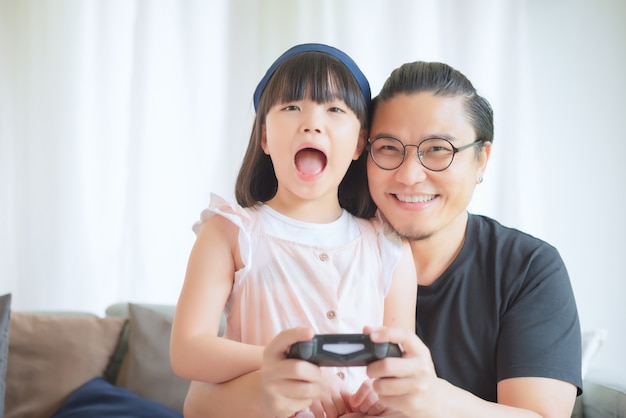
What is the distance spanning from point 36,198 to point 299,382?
2.46 m

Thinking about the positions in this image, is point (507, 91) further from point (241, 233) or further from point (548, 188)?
point (241, 233)

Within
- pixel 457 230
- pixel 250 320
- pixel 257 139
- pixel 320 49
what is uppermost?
pixel 320 49

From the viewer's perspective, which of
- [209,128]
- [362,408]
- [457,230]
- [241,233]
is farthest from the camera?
[209,128]

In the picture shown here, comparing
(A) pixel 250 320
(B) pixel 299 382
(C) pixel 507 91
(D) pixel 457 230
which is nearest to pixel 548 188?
(C) pixel 507 91

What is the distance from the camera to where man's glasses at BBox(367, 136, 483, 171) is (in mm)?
1543

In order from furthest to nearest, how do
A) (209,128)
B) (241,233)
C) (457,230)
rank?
(209,128) → (457,230) → (241,233)

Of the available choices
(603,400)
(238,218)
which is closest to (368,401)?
(238,218)

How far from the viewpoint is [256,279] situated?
4.64ft

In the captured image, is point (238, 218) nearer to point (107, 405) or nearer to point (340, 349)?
point (340, 349)

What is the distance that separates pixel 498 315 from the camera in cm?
158

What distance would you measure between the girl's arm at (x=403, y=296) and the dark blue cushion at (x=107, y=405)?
83 centimetres

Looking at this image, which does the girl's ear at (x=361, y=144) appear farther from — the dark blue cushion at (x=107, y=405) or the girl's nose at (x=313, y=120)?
the dark blue cushion at (x=107, y=405)

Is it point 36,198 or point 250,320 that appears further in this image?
point 36,198

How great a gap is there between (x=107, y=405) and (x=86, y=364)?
Result: 0.21m
